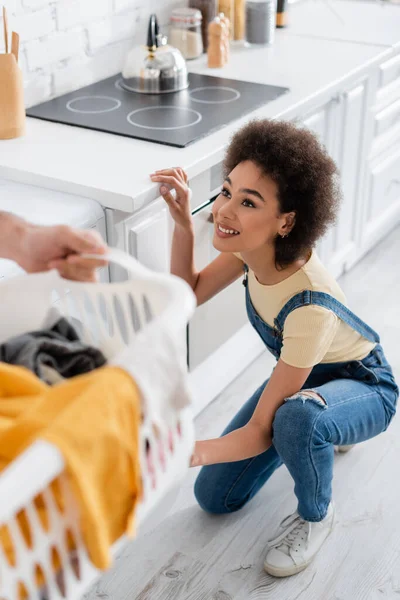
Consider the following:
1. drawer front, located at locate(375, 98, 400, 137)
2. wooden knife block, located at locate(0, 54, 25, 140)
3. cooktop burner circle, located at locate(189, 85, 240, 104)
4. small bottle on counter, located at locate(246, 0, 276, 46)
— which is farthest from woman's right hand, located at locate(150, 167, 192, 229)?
drawer front, located at locate(375, 98, 400, 137)

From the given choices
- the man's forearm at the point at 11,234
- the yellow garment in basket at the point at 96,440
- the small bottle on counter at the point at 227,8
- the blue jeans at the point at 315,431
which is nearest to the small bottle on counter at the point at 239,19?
the small bottle on counter at the point at 227,8

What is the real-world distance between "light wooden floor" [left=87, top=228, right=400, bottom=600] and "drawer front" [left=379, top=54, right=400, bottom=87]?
1227mm

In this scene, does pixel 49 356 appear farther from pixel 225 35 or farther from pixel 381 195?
pixel 381 195

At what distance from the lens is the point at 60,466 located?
25.7 inches

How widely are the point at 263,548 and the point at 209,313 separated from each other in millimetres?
630

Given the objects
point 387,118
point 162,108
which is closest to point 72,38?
point 162,108

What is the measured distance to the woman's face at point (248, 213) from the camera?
1.53 meters

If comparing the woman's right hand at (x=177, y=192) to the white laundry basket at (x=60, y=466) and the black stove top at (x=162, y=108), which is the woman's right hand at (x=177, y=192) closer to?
the black stove top at (x=162, y=108)

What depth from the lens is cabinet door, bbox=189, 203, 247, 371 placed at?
1.94 metres

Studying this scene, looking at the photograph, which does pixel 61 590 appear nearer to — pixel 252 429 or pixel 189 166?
pixel 252 429

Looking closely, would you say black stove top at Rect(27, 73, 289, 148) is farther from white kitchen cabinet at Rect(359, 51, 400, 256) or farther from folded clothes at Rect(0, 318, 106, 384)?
folded clothes at Rect(0, 318, 106, 384)

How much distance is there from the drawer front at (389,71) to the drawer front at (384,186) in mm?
323

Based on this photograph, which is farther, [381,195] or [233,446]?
[381,195]

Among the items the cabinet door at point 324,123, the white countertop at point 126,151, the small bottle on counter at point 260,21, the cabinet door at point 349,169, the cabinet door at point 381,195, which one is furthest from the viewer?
the cabinet door at point 381,195
